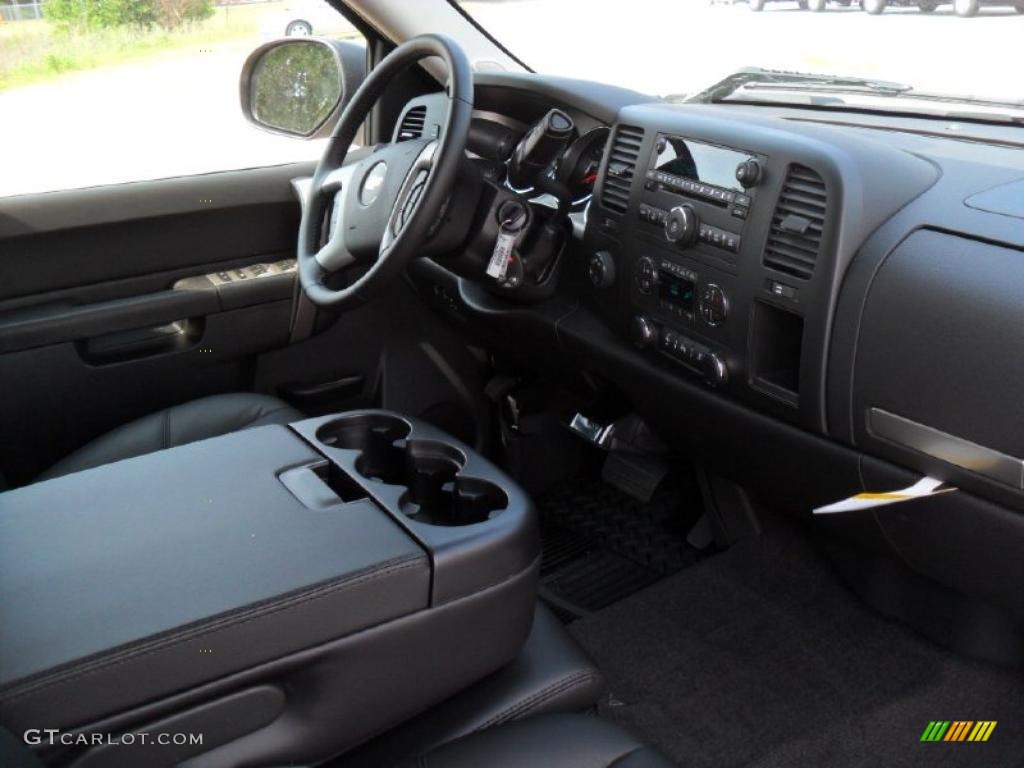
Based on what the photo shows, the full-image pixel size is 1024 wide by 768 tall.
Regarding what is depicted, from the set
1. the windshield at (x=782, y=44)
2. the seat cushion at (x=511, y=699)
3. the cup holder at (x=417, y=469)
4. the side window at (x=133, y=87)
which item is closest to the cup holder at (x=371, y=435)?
the cup holder at (x=417, y=469)

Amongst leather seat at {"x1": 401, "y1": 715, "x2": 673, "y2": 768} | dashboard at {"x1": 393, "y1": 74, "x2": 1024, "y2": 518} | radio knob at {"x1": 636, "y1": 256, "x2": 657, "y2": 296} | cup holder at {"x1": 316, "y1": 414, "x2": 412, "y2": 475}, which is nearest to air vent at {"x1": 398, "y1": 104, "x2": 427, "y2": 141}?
dashboard at {"x1": 393, "y1": 74, "x2": 1024, "y2": 518}

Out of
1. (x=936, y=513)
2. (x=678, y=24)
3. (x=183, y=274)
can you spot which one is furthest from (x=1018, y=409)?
(x=183, y=274)

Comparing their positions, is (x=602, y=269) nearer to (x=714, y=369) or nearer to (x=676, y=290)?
(x=676, y=290)

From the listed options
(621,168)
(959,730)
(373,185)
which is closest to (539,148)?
(621,168)

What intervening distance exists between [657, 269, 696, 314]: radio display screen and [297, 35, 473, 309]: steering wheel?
1.28ft

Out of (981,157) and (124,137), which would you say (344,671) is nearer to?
(981,157)

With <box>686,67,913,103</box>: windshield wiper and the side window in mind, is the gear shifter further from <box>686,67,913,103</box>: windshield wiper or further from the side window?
the side window

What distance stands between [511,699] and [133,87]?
1.75 metres

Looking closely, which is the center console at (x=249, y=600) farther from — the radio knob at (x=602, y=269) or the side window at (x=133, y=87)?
the side window at (x=133, y=87)

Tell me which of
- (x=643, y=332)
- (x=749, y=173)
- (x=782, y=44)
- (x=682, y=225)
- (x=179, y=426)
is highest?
(x=782, y=44)

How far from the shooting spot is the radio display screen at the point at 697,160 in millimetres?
1596

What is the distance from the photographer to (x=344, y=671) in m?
1.16

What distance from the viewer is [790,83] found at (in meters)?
2.08

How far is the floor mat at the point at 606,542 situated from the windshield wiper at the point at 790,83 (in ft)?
2.84
